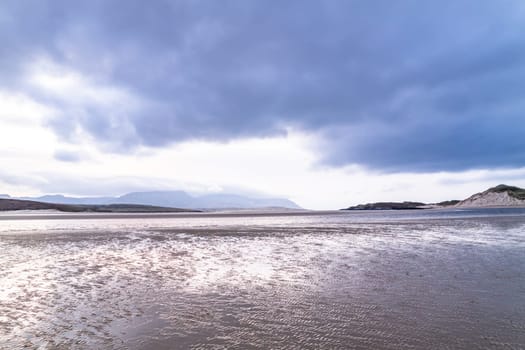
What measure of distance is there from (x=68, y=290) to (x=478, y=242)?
23547mm

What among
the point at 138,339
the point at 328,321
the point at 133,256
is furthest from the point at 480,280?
the point at 133,256

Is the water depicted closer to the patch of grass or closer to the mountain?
the mountain

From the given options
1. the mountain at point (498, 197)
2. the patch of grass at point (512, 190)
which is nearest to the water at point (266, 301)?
the mountain at point (498, 197)

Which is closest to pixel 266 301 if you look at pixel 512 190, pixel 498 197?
pixel 498 197

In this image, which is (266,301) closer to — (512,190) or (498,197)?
(498,197)

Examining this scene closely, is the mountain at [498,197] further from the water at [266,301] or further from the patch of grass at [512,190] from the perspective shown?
the water at [266,301]

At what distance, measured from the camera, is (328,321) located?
25.5ft

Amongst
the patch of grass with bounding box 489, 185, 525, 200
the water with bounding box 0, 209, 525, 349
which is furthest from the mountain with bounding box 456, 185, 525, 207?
the water with bounding box 0, 209, 525, 349

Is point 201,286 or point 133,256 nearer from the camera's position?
point 201,286

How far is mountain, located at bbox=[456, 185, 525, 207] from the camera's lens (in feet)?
566

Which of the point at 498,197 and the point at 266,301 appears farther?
the point at 498,197

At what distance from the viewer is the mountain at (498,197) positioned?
173 meters

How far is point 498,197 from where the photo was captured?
182750 mm

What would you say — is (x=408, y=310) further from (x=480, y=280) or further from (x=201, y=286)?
(x=201, y=286)
